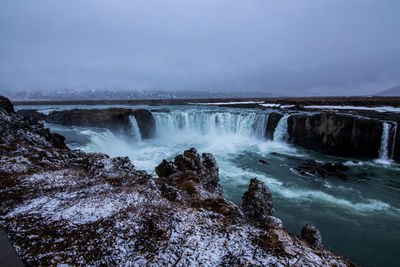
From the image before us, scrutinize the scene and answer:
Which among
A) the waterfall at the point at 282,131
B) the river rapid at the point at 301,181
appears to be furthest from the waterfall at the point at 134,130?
the waterfall at the point at 282,131

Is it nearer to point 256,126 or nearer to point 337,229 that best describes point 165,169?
point 337,229

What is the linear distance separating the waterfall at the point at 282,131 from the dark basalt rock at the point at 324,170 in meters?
11.5

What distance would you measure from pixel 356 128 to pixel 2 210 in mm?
35630

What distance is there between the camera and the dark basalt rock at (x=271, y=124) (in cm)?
3515

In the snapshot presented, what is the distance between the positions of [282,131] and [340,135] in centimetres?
867

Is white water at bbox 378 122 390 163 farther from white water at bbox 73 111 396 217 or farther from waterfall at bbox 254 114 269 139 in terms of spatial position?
waterfall at bbox 254 114 269 139

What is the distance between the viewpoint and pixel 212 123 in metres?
42.3

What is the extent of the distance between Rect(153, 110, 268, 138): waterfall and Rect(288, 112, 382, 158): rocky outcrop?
809cm

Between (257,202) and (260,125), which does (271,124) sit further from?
(257,202)

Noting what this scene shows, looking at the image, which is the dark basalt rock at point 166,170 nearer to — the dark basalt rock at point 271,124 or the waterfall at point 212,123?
the dark basalt rock at point 271,124

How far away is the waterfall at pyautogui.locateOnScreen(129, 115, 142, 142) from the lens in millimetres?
36562

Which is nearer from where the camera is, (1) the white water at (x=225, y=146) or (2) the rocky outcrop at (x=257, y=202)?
(2) the rocky outcrop at (x=257, y=202)

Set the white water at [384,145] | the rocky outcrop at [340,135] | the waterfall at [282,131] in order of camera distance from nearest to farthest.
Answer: the white water at [384,145], the rocky outcrop at [340,135], the waterfall at [282,131]

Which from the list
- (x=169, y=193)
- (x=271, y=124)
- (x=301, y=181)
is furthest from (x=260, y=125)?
(x=169, y=193)
